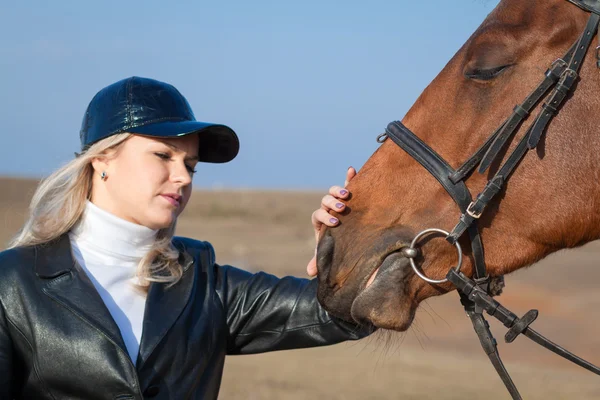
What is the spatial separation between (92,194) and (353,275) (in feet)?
3.91

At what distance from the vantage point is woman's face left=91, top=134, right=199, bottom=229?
3027mm

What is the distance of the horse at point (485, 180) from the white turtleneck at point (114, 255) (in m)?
0.76

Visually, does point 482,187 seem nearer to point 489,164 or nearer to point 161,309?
point 489,164

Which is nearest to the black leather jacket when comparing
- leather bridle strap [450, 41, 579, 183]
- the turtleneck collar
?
the turtleneck collar

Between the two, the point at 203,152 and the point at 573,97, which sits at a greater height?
the point at 573,97

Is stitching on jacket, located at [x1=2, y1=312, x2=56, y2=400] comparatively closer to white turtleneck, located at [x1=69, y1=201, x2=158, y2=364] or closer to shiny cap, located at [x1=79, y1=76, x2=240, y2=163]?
white turtleneck, located at [x1=69, y1=201, x2=158, y2=364]

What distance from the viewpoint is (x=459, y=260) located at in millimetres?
2764

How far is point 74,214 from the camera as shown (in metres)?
3.06

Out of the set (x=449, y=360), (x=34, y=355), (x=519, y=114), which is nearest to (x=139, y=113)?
(x=34, y=355)

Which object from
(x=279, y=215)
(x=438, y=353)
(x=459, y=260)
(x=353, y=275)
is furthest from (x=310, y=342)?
(x=279, y=215)

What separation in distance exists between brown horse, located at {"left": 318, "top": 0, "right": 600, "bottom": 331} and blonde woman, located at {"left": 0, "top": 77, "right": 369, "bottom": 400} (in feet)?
0.65

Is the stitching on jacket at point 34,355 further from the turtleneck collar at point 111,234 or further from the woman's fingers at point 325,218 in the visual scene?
the woman's fingers at point 325,218

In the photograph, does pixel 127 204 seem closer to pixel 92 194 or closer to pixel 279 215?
pixel 92 194

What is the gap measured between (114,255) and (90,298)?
0.95ft
